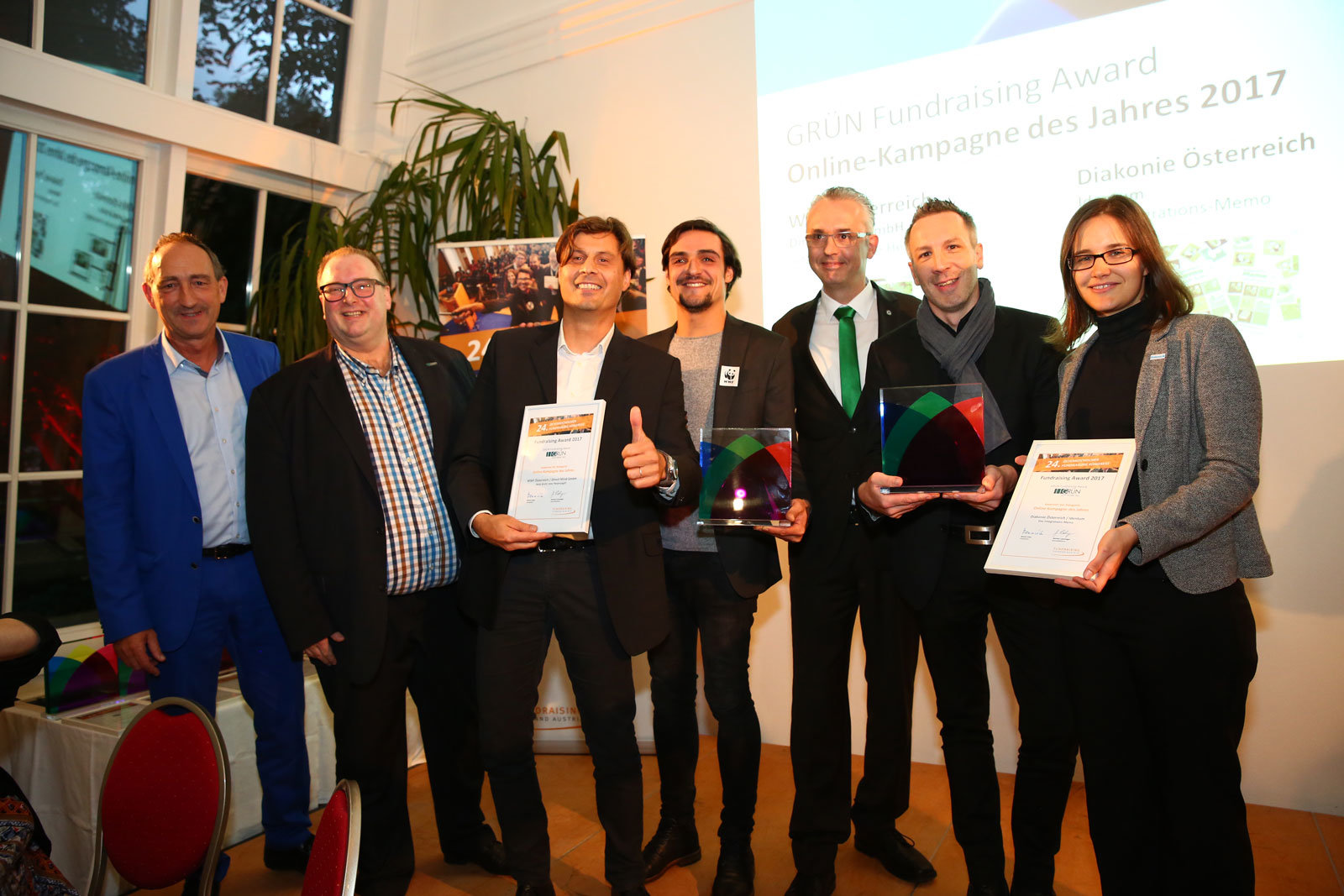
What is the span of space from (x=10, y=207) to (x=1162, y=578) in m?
4.48

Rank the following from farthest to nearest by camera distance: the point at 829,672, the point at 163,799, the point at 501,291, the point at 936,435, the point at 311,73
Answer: the point at 311,73
the point at 501,291
the point at 829,672
the point at 936,435
the point at 163,799

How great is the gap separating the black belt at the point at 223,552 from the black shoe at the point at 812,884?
6.52ft

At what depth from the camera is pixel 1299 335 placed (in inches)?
114

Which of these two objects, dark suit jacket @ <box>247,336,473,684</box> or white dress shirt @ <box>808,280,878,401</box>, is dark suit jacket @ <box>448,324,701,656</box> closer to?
dark suit jacket @ <box>247,336,473,684</box>

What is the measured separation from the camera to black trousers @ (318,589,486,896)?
94.1 inches

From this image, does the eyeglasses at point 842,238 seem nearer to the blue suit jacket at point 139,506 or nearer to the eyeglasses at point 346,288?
the eyeglasses at point 346,288

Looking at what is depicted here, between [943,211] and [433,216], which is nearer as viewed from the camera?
[943,211]

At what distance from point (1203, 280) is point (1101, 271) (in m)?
1.47

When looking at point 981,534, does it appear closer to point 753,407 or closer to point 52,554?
point 753,407

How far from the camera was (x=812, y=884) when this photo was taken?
2359 millimetres

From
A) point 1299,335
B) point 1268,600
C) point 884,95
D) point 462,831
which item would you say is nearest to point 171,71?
point 884,95

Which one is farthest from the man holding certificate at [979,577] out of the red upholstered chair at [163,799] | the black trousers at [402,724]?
the red upholstered chair at [163,799]

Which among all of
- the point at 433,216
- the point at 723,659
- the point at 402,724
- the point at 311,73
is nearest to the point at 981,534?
the point at 723,659

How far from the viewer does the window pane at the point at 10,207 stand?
3510 millimetres
